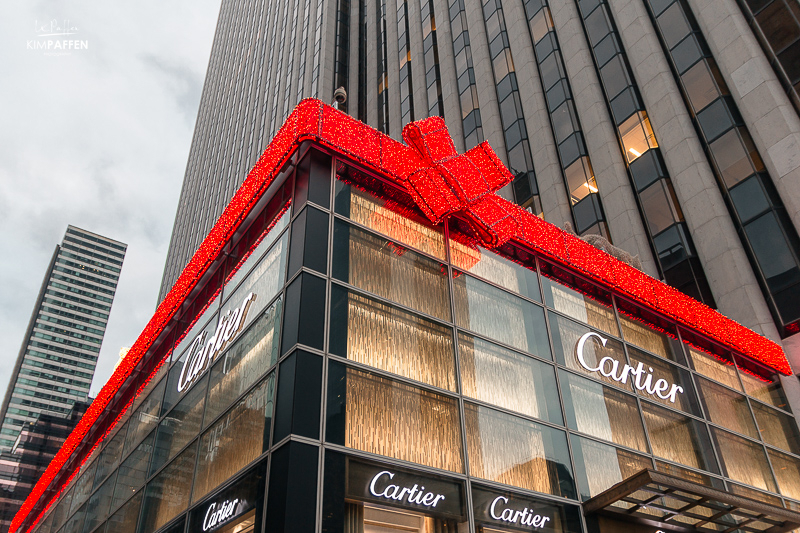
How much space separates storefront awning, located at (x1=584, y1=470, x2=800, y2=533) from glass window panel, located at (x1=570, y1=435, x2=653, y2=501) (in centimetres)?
44

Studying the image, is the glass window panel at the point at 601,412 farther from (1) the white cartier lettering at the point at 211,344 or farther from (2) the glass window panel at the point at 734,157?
(2) the glass window panel at the point at 734,157

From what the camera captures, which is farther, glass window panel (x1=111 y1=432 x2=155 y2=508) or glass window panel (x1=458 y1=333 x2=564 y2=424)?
glass window panel (x1=111 y1=432 x2=155 y2=508)

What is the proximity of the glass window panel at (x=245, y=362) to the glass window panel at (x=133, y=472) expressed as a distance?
4.14 meters

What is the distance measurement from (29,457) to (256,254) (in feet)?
492

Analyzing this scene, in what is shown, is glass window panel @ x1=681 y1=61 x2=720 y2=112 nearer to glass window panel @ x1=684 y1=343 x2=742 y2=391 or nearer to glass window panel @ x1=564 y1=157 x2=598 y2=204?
glass window panel @ x1=564 y1=157 x2=598 y2=204

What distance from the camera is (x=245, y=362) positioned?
1171 cm

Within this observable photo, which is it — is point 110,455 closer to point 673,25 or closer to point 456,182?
point 456,182

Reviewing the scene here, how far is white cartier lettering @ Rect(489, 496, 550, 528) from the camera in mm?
10766

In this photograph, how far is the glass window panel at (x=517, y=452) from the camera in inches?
444

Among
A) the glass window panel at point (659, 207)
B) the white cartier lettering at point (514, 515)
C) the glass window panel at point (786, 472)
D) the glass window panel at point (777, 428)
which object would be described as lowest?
the white cartier lettering at point (514, 515)

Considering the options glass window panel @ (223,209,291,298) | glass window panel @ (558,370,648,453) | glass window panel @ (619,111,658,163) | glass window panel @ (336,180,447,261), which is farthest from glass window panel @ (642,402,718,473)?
glass window panel @ (619,111,658,163)

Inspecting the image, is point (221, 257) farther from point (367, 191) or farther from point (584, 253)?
point (584, 253)

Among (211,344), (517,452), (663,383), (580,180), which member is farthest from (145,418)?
(580,180)

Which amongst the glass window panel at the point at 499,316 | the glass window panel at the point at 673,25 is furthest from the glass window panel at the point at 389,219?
the glass window panel at the point at 673,25
